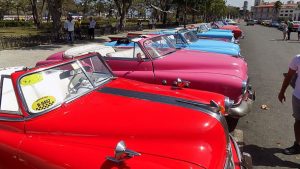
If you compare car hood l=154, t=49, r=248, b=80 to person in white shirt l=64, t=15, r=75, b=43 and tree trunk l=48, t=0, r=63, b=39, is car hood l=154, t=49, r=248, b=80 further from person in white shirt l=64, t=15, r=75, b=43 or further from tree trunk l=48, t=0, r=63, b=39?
tree trunk l=48, t=0, r=63, b=39

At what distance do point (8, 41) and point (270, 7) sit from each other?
17796 cm

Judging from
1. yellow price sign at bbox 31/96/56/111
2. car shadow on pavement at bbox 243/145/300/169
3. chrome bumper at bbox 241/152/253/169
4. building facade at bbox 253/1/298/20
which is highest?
building facade at bbox 253/1/298/20

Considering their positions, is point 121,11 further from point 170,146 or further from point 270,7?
point 270,7

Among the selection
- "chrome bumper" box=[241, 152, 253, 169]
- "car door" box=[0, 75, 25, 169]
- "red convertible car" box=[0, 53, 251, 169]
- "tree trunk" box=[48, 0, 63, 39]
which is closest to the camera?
"red convertible car" box=[0, 53, 251, 169]

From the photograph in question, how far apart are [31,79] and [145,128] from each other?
1342mm

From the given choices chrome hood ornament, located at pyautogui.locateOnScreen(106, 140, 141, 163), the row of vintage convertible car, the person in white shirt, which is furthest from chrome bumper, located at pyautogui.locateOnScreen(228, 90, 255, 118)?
the person in white shirt

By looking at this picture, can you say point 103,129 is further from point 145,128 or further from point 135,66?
point 135,66

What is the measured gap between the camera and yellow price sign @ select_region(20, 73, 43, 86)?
331 centimetres

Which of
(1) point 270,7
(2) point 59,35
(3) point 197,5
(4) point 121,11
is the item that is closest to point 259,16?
(1) point 270,7

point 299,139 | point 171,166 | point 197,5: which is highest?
point 197,5

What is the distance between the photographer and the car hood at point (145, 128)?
113 inches

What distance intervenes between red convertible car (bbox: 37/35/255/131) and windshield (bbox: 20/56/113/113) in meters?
1.96

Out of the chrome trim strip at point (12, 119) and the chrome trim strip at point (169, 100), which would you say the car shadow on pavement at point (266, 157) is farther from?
the chrome trim strip at point (12, 119)

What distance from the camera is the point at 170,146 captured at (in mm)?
2871
